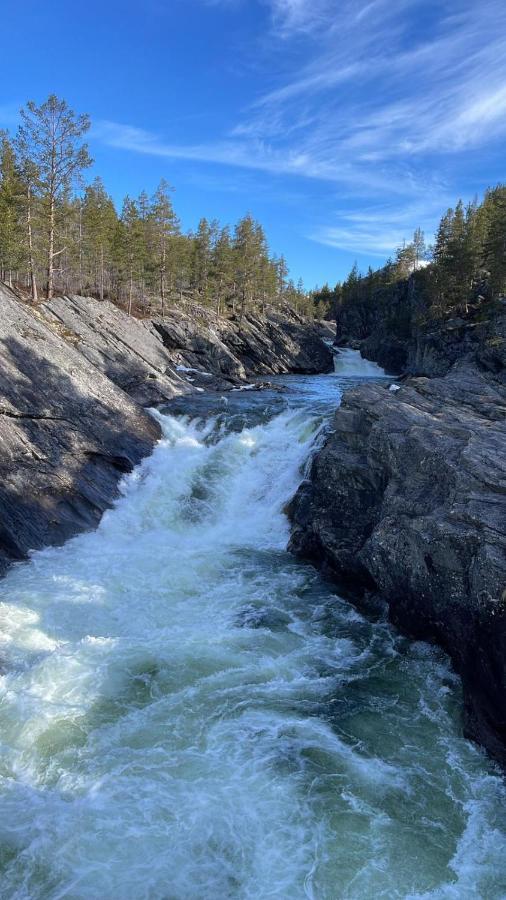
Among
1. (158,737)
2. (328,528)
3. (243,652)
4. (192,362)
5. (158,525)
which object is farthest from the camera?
(192,362)

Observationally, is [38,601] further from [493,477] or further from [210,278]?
[210,278]

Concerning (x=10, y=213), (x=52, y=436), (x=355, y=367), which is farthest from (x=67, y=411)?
(x=355, y=367)

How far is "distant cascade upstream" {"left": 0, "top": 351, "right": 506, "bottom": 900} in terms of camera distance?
7.20 metres

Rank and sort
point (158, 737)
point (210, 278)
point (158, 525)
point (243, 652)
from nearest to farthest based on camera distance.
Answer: point (158, 737)
point (243, 652)
point (158, 525)
point (210, 278)

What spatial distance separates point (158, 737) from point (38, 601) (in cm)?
619

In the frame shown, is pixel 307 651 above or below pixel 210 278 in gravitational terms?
below

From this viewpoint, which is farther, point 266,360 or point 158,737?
point 266,360

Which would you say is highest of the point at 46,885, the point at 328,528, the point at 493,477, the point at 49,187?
the point at 49,187

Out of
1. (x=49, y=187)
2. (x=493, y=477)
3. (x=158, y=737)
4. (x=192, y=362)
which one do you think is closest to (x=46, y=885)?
(x=158, y=737)

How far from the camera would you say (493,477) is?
12273 mm

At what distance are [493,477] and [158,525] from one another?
12.8m

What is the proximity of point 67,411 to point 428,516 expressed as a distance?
1594 centimetres

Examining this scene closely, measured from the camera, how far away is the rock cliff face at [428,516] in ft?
33.0

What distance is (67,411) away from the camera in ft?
71.5
